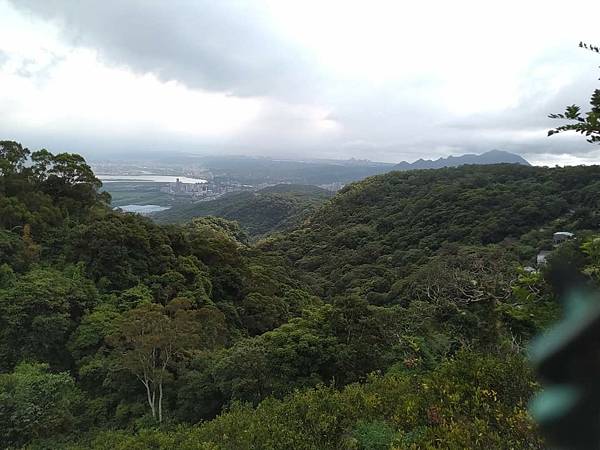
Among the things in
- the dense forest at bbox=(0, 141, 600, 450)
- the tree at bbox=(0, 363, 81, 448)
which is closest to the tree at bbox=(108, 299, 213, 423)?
the dense forest at bbox=(0, 141, 600, 450)

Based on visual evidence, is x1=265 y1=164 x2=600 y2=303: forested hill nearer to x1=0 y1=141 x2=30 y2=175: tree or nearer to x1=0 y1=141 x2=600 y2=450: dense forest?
x1=0 y1=141 x2=600 y2=450: dense forest

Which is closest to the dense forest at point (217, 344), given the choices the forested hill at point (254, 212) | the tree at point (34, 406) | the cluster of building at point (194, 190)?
the tree at point (34, 406)

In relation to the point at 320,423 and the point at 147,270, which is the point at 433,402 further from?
the point at 147,270

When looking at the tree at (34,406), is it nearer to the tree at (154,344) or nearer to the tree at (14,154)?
the tree at (154,344)

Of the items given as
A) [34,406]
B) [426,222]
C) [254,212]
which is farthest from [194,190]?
[34,406]

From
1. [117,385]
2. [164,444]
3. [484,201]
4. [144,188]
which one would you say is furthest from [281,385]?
[144,188]

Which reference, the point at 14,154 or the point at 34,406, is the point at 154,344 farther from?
the point at 14,154
